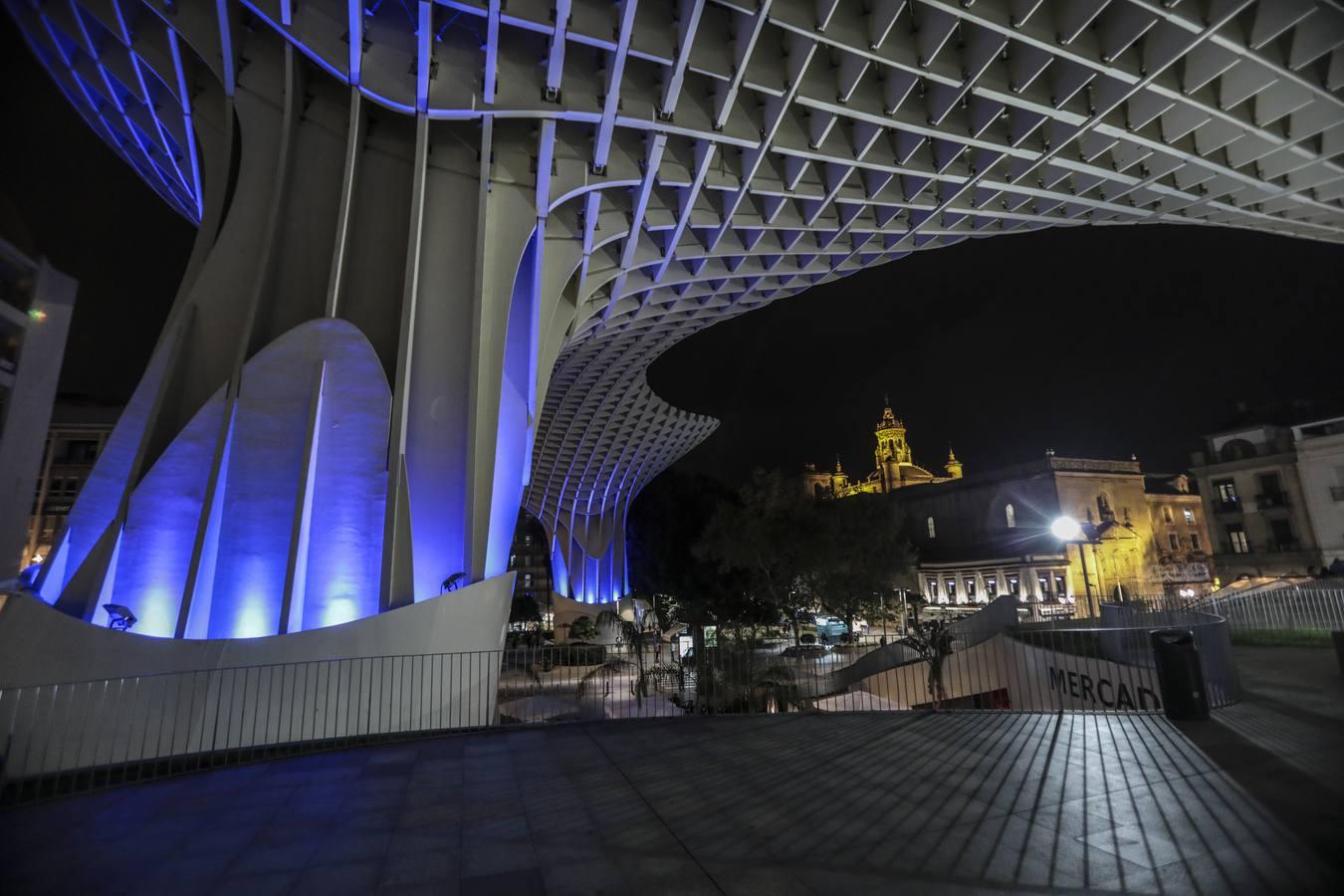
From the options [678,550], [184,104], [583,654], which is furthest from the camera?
[678,550]

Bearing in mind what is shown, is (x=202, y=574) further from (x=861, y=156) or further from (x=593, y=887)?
→ (x=861, y=156)

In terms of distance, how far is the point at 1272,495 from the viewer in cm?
4188

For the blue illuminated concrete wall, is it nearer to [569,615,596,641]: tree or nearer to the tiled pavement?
the tiled pavement

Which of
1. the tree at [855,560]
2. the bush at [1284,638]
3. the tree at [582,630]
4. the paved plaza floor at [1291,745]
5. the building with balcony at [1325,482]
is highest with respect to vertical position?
the building with balcony at [1325,482]

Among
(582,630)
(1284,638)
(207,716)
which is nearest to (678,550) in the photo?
(582,630)

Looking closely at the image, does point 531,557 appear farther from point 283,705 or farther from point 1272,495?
point 283,705

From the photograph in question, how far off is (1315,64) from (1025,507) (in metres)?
45.4

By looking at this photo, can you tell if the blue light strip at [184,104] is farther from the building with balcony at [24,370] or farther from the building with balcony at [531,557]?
the building with balcony at [531,557]

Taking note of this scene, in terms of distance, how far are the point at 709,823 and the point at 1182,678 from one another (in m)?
6.86

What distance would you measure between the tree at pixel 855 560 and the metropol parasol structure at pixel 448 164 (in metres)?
15.5

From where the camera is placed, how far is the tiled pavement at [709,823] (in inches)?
170

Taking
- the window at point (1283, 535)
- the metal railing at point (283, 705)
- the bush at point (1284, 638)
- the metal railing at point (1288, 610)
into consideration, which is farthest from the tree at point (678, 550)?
the window at point (1283, 535)

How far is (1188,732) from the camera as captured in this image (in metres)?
7.41

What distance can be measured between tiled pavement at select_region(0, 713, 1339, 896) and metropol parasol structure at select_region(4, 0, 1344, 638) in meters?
5.26
